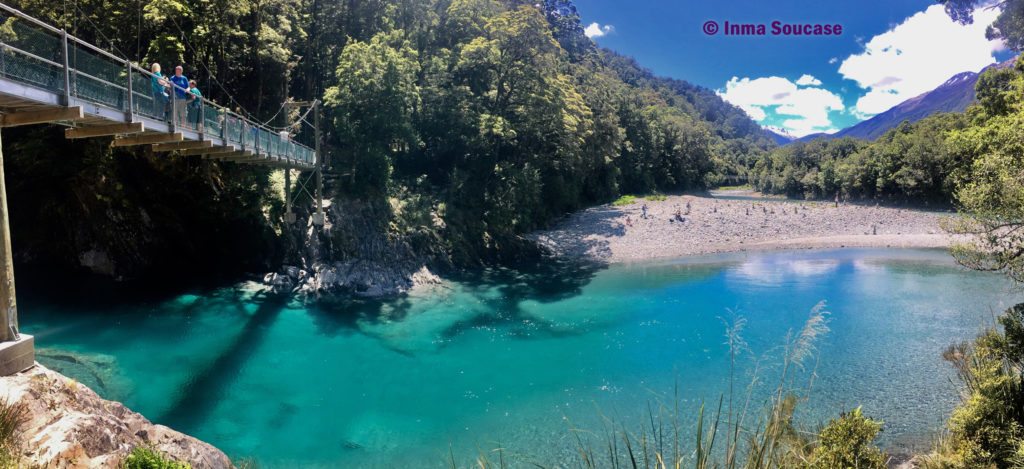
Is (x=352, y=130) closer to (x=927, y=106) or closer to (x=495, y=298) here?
(x=495, y=298)

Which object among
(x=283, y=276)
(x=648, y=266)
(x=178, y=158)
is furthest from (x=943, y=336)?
(x=178, y=158)

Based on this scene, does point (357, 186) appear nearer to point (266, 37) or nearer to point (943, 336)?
point (266, 37)

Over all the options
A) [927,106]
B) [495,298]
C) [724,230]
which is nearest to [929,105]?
[927,106]

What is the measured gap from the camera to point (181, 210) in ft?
56.2

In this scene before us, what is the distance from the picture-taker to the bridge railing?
6.04 meters

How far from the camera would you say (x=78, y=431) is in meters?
4.32

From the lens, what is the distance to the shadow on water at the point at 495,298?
1441cm

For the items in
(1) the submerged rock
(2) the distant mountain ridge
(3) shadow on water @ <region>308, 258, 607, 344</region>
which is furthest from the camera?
(2) the distant mountain ridge

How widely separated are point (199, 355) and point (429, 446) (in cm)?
657

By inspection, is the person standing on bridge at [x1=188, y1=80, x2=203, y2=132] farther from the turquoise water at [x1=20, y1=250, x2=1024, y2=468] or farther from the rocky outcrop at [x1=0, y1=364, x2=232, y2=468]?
the rocky outcrop at [x1=0, y1=364, x2=232, y2=468]

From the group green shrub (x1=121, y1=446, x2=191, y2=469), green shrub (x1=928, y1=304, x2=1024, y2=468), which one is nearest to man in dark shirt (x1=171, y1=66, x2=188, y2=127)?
green shrub (x1=121, y1=446, x2=191, y2=469)

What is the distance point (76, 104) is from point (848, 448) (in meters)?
10.3

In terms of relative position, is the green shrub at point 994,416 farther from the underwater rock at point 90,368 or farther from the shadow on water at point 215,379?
the underwater rock at point 90,368

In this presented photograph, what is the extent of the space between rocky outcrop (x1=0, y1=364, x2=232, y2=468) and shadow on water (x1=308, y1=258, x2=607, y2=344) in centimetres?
778
